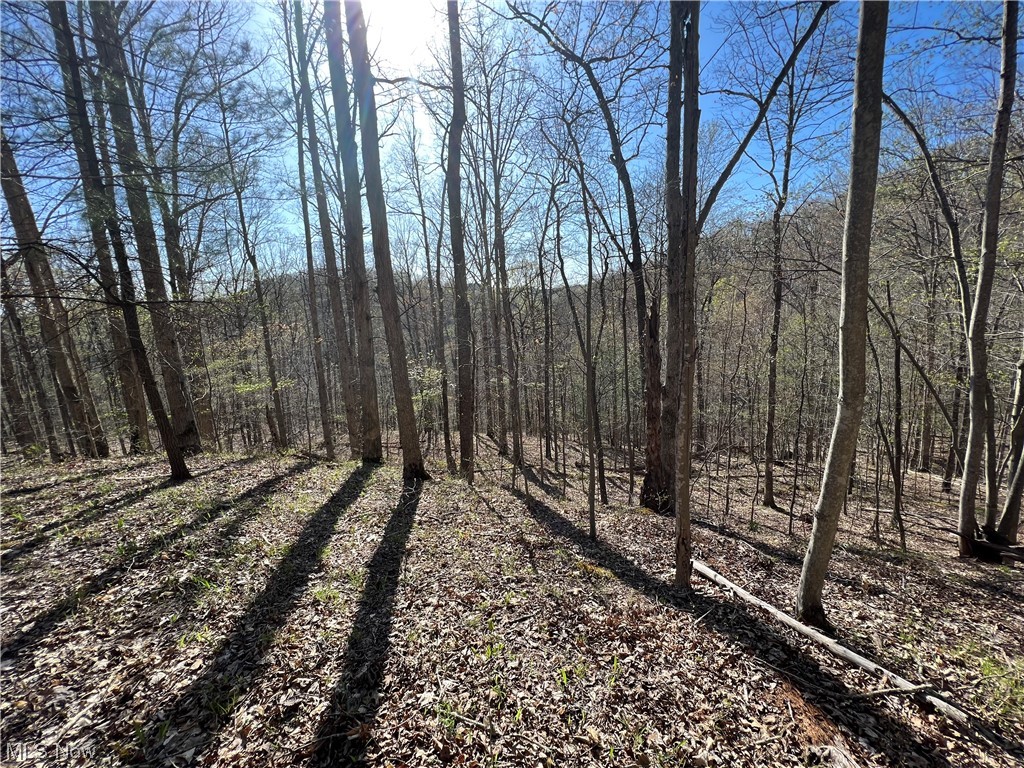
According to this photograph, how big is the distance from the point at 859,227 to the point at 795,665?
12.0 feet

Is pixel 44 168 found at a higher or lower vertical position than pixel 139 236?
higher

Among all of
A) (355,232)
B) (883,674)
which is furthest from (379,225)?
(883,674)

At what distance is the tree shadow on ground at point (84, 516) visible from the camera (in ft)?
14.9

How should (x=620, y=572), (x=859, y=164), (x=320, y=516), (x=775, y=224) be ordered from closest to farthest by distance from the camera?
1. (x=859, y=164)
2. (x=620, y=572)
3. (x=320, y=516)
4. (x=775, y=224)

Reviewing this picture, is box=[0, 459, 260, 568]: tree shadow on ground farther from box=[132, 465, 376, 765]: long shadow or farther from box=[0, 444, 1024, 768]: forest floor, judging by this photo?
box=[132, 465, 376, 765]: long shadow

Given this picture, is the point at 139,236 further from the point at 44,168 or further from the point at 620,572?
the point at 620,572

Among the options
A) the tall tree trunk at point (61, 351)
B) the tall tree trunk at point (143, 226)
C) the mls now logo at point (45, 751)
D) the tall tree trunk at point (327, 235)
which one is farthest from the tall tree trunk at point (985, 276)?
the tall tree trunk at point (61, 351)

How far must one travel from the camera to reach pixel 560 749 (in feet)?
8.71

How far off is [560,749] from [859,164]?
4.82 meters

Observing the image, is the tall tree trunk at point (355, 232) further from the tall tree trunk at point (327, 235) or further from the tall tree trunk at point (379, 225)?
the tall tree trunk at point (327, 235)

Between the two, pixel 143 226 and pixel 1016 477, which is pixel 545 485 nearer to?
pixel 1016 477

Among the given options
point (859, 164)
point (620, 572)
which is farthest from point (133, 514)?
point (859, 164)

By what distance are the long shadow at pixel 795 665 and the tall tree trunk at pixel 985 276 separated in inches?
222

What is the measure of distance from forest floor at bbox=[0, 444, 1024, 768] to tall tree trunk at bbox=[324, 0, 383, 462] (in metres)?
4.00
